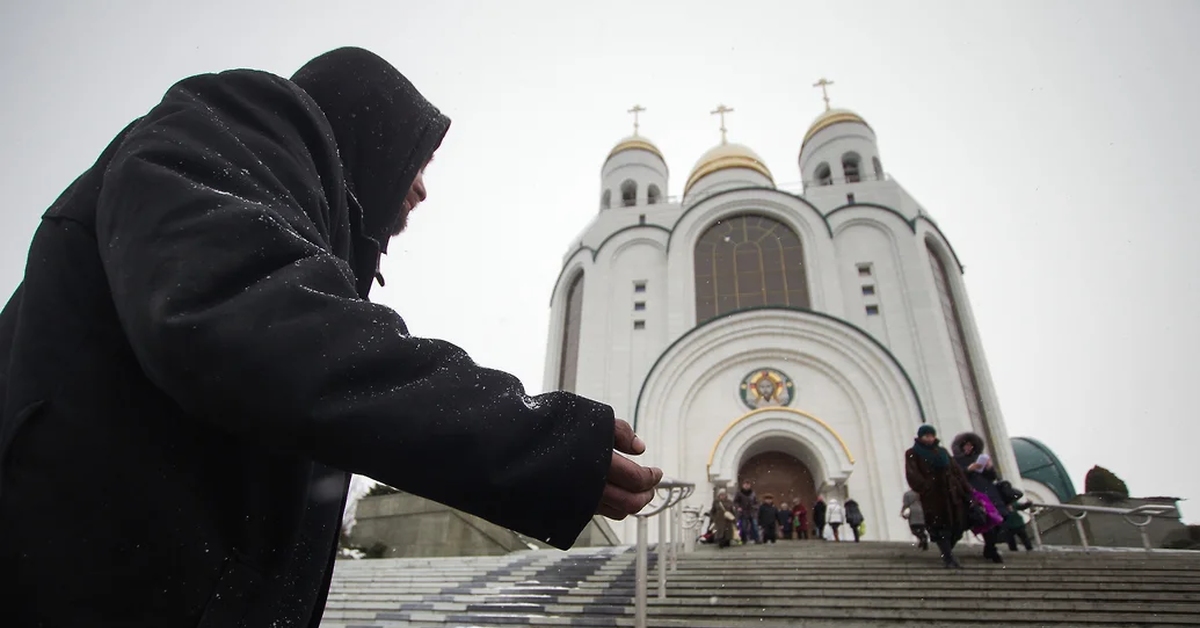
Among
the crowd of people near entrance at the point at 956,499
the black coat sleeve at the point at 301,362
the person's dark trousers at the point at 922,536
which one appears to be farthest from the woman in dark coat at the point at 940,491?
the black coat sleeve at the point at 301,362

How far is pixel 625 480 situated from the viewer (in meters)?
0.94

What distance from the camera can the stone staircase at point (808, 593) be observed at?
5164 mm

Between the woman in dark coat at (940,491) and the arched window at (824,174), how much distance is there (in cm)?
1845

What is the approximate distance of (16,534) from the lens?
2.65 ft

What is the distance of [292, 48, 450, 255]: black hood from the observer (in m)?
1.37

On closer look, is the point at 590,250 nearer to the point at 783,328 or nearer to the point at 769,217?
the point at 769,217

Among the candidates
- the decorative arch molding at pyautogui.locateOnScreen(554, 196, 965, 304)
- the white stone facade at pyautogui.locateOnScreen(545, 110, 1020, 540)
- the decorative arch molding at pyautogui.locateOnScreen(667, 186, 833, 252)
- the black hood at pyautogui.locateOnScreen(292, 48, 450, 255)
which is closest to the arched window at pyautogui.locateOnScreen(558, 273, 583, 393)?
the white stone facade at pyautogui.locateOnScreen(545, 110, 1020, 540)

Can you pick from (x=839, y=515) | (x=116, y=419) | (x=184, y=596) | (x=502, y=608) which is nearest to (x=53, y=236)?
(x=116, y=419)

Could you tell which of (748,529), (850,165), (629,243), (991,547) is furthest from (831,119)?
(991,547)

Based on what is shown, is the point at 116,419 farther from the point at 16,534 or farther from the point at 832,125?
the point at 832,125

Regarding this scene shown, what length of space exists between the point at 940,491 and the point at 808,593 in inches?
85.7

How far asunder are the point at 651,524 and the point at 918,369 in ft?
26.7

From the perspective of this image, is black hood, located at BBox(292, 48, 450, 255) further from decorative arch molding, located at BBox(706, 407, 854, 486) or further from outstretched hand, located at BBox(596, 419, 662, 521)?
decorative arch molding, located at BBox(706, 407, 854, 486)

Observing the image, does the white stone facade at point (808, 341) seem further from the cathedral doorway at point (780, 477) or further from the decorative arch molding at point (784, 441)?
the cathedral doorway at point (780, 477)
